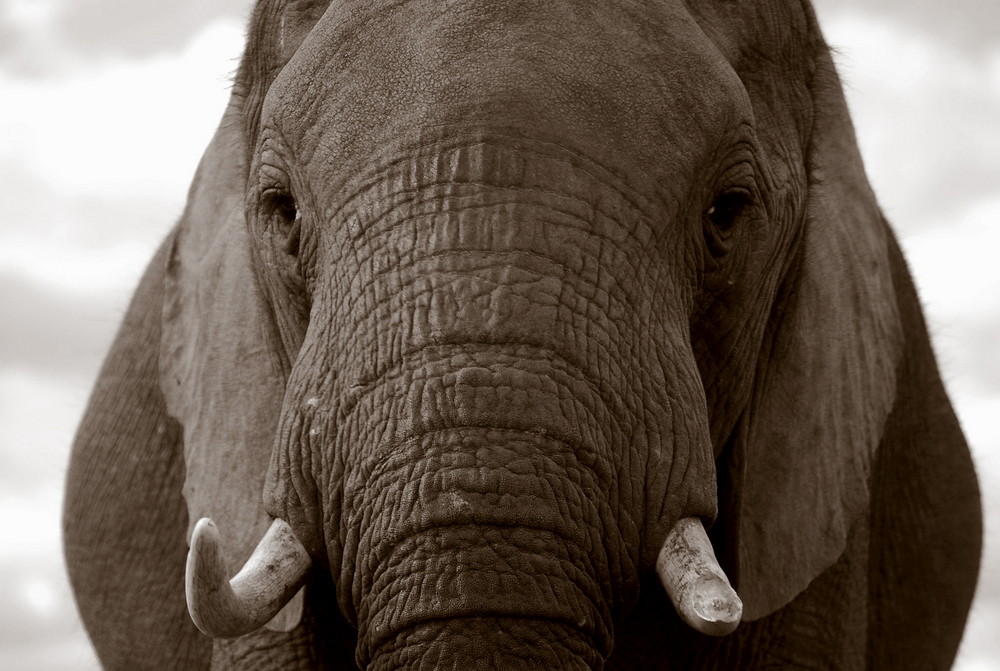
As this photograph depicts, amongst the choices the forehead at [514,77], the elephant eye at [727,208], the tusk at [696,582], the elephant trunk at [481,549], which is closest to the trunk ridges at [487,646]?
the elephant trunk at [481,549]

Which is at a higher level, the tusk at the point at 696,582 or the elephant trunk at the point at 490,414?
the elephant trunk at the point at 490,414

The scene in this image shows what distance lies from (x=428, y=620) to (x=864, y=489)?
1.71 meters

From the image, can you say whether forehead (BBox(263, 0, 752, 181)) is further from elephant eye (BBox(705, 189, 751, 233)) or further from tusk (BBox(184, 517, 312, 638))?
tusk (BBox(184, 517, 312, 638))

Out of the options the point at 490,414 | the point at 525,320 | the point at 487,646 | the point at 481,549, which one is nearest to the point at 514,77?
the point at 525,320

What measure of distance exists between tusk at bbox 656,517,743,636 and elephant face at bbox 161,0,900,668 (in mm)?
18

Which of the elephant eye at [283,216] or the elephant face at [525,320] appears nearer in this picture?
the elephant face at [525,320]

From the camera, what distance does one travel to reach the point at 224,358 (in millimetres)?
4586

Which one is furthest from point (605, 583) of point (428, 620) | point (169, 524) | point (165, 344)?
point (169, 524)

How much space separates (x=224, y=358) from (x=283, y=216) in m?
0.58

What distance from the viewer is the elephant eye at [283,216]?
4.08 metres

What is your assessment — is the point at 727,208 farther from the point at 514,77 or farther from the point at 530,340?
the point at 530,340

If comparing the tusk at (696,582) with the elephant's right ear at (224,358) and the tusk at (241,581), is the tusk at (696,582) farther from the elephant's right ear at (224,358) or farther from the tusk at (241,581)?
the elephant's right ear at (224,358)

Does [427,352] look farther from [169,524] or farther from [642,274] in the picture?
[169,524]

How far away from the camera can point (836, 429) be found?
15.1 feet
